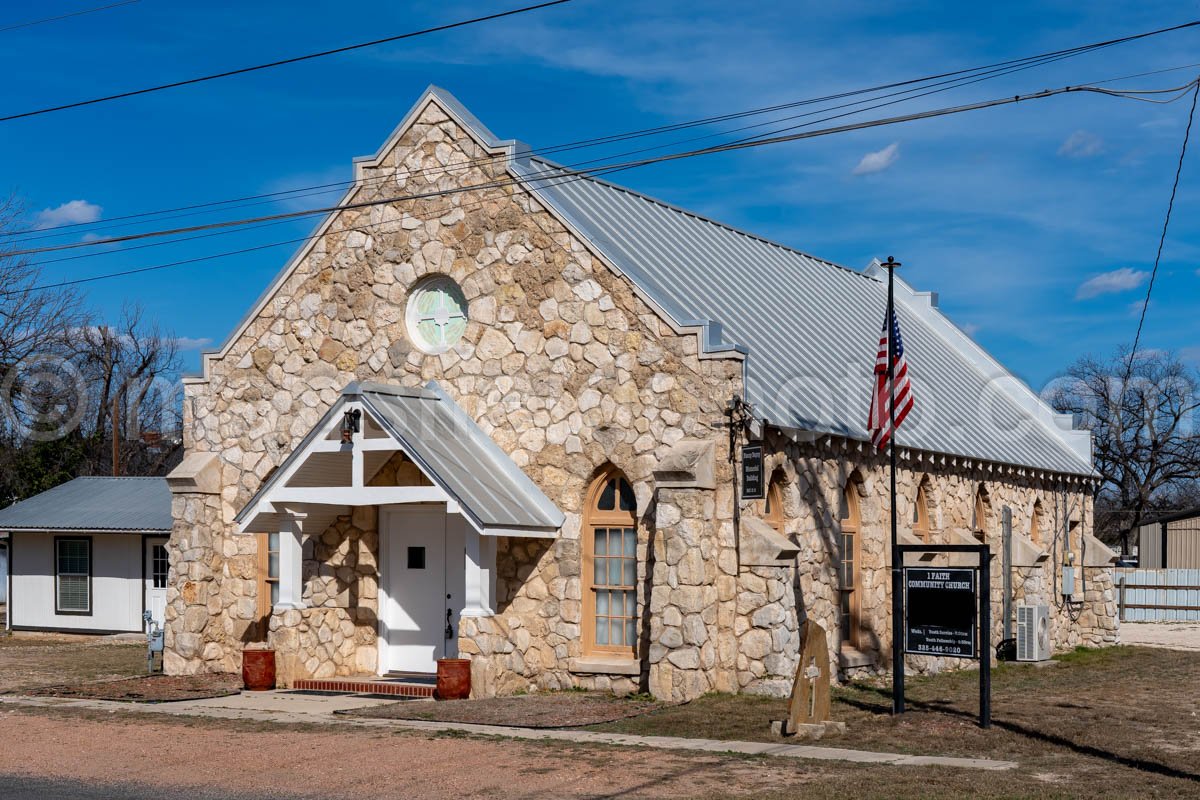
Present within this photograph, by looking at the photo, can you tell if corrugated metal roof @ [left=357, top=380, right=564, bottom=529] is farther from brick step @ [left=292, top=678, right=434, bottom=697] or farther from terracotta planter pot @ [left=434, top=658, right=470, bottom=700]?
brick step @ [left=292, top=678, right=434, bottom=697]

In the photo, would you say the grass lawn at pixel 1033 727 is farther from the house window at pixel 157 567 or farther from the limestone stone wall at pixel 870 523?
the house window at pixel 157 567

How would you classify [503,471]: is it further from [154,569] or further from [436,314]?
[154,569]

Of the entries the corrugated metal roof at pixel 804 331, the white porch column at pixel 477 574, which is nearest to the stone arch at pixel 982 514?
the corrugated metal roof at pixel 804 331

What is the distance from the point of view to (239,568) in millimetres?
22625

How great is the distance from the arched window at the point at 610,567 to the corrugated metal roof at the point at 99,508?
14.2 metres

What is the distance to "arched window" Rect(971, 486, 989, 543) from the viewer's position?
26.2m

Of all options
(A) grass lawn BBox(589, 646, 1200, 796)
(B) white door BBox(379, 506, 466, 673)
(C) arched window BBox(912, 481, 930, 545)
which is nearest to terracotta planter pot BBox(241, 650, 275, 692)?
(B) white door BBox(379, 506, 466, 673)

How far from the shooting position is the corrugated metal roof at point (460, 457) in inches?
736

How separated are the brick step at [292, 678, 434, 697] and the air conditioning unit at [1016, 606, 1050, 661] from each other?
11196mm

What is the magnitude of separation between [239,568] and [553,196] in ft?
25.0

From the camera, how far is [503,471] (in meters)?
20.1

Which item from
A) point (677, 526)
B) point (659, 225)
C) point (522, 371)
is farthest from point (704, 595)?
point (659, 225)

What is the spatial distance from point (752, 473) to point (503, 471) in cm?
379

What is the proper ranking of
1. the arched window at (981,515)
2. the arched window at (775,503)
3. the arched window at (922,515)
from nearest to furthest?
the arched window at (775,503)
the arched window at (922,515)
the arched window at (981,515)
